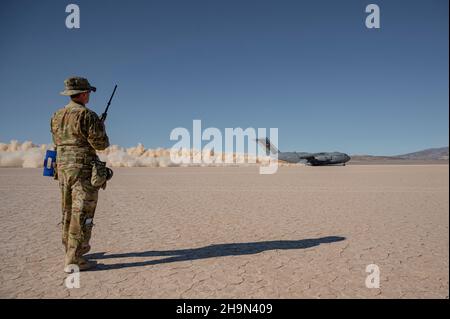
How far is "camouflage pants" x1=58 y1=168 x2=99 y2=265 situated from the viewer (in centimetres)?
406

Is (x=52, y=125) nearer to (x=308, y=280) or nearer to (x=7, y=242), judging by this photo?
(x=7, y=242)

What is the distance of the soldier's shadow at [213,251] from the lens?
15.2ft

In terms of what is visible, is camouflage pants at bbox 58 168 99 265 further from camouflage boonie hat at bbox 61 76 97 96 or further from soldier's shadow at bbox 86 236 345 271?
camouflage boonie hat at bbox 61 76 97 96

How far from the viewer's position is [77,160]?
4074 millimetres

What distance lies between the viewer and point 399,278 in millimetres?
3910

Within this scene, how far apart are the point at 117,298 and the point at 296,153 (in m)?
43.1

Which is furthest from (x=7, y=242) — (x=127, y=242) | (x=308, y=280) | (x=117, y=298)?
(x=308, y=280)

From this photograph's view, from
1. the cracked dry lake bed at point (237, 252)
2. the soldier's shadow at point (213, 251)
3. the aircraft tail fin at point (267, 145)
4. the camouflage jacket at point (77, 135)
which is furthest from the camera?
the aircraft tail fin at point (267, 145)

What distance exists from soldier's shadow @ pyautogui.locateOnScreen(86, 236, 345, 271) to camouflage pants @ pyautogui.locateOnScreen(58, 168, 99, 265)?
0.47 metres

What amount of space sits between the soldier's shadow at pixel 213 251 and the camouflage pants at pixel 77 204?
1.53ft

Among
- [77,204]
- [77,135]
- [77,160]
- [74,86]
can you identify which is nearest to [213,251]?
[77,204]
